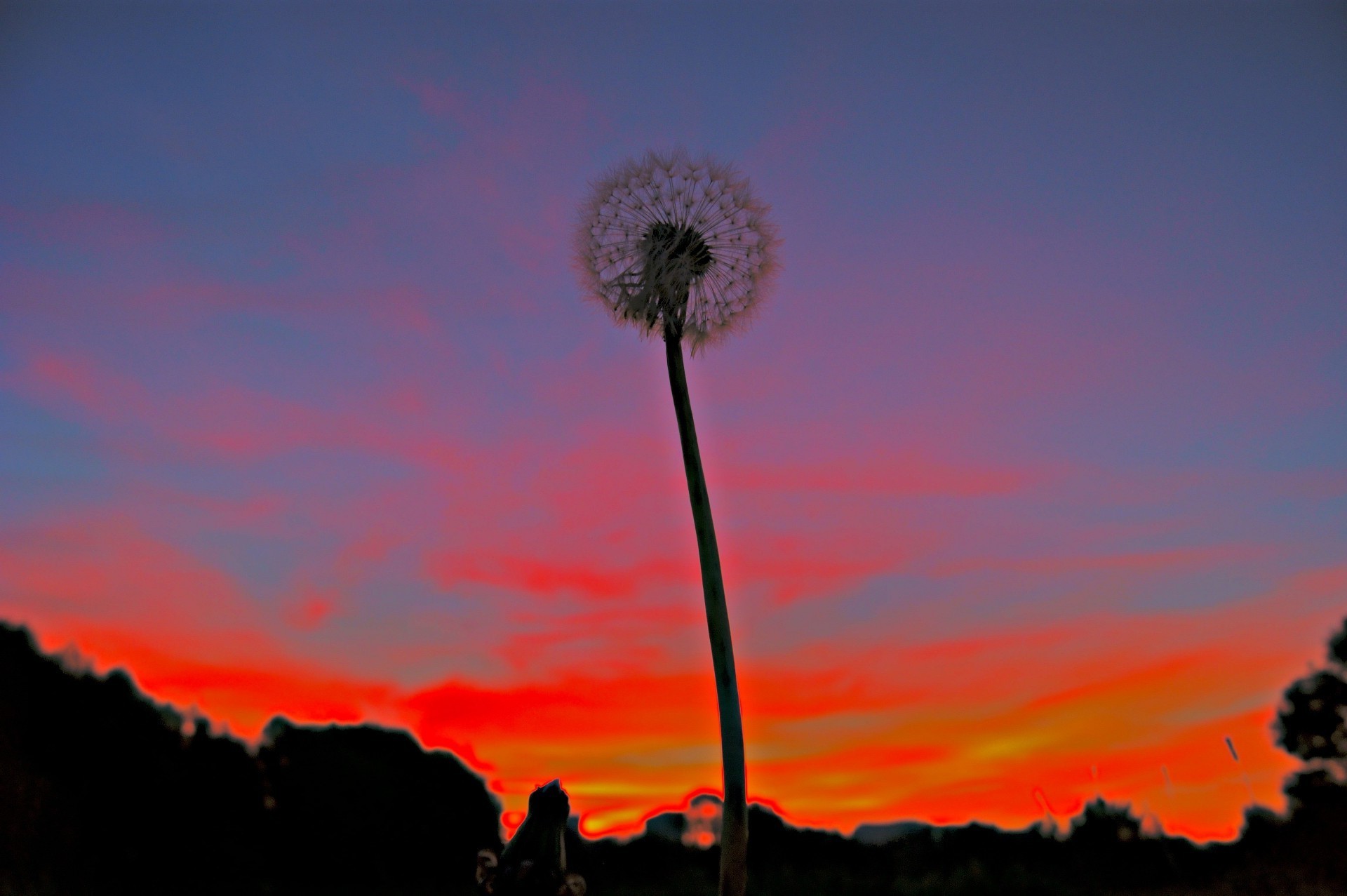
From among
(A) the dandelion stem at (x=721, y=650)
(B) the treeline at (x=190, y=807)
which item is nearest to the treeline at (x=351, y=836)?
(B) the treeline at (x=190, y=807)

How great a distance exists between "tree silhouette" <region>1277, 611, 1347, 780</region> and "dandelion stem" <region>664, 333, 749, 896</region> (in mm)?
28050

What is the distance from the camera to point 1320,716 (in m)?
33.2

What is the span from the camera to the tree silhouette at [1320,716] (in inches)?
1293

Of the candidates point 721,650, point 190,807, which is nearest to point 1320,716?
point 721,650

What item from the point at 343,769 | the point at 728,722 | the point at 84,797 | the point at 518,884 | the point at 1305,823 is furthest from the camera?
the point at 343,769

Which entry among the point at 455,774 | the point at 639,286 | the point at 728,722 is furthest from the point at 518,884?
the point at 455,774

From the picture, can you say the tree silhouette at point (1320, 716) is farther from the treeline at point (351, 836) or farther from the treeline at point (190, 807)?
the treeline at point (190, 807)

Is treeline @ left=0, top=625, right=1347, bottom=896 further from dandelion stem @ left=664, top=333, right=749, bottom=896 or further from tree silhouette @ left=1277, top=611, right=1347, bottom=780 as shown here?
dandelion stem @ left=664, top=333, right=749, bottom=896

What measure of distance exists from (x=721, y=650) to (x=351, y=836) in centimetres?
2486

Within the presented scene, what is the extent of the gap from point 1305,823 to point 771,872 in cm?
1852

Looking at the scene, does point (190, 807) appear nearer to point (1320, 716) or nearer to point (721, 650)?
point (721, 650)

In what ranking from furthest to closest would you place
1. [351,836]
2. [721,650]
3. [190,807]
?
1. [351,836]
2. [190,807]
3. [721,650]

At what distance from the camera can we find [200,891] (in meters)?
29.7

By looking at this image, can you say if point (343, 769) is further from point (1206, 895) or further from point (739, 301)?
point (1206, 895)
